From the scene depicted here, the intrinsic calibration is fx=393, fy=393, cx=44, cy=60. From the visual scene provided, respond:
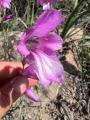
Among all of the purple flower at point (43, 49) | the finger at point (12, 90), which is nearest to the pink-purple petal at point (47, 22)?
the purple flower at point (43, 49)

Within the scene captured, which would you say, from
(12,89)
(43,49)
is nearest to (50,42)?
(43,49)

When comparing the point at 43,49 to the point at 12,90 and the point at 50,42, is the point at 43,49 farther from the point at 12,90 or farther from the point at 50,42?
the point at 12,90

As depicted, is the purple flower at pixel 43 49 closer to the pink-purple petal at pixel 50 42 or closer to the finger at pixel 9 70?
the pink-purple petal at pixel 50 42

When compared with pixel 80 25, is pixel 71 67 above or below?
below

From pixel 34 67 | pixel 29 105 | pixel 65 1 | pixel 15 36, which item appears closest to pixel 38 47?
pixel 34 67

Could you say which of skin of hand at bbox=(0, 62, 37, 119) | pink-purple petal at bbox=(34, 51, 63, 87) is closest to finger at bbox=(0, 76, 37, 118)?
skin of hand at bbox=(0, 62, 37, 119)

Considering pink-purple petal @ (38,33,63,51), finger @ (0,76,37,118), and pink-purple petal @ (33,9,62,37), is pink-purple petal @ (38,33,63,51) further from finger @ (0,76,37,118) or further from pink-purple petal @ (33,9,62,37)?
finger @ (0,76,37,118)

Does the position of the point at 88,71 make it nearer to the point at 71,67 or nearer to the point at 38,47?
the point at 71,67
